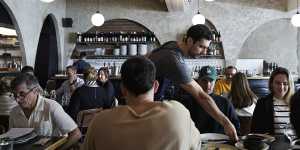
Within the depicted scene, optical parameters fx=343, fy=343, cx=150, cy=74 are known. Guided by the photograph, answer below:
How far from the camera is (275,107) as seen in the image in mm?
3129

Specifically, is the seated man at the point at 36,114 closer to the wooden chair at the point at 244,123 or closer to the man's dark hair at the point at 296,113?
the wooden chair at the point at 244,123

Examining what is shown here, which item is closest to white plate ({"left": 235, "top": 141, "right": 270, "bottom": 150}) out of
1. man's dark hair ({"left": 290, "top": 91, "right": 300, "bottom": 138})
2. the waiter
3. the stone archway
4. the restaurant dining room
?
the restaurant dining room

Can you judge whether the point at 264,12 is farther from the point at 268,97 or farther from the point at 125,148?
the point at 125,148

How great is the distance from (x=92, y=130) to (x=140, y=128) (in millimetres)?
204

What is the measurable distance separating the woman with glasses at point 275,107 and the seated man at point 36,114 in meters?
1.60

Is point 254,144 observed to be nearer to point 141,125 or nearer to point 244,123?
point 141,125

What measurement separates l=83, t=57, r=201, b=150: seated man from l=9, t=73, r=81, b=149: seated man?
133 cm

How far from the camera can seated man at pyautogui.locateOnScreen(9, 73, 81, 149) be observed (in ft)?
8.71

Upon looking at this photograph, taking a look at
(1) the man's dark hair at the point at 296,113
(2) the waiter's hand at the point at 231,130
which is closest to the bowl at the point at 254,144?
(2) the waiter's hand at the point at 231,130

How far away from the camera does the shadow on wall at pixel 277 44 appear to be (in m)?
9.73

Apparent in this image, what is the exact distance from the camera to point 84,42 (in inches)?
373

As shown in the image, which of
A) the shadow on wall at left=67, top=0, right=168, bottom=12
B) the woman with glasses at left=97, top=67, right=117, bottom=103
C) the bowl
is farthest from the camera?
the shadow on wall at left=67, top=0, right=168, bottom=12

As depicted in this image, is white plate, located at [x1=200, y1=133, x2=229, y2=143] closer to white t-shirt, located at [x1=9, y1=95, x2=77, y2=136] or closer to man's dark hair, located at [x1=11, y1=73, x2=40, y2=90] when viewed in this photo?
white t-shirt, located at [x1=9, y1=95, x2=77, y2=136]

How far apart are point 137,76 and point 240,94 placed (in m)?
2.65
